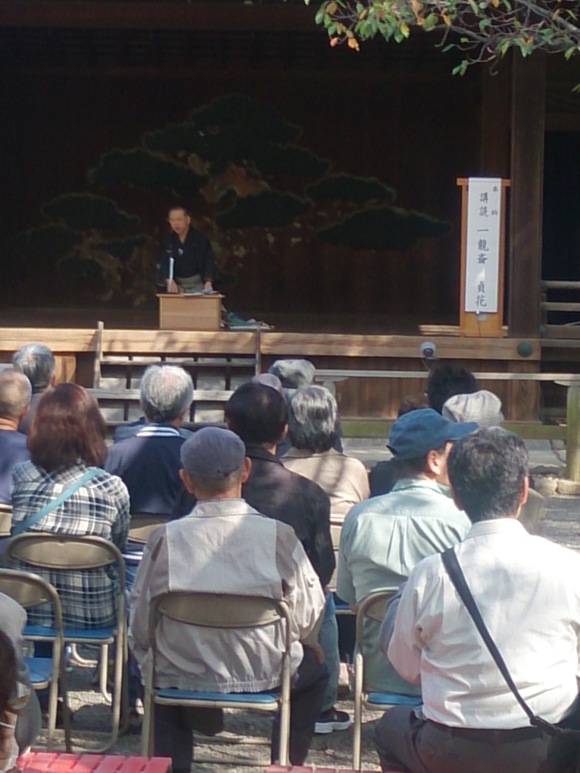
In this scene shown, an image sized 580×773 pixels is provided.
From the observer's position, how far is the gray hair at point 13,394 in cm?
355

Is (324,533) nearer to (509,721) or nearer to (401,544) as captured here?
(401,544)

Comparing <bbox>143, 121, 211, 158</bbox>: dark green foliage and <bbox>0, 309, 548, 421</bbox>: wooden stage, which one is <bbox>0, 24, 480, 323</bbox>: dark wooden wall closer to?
<bbox>143, 121, 211, 158</bbox>: dark green foliage

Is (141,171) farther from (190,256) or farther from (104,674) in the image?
(104,674)

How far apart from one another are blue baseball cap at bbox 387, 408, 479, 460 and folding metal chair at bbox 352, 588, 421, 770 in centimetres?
39

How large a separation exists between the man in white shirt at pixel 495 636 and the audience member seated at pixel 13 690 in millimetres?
721

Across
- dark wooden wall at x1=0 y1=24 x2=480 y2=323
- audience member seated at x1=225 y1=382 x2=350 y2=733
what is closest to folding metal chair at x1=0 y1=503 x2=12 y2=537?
audience member seated at x1=225 y1=382 x2=350 y2=733

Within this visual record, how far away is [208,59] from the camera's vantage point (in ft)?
38.4

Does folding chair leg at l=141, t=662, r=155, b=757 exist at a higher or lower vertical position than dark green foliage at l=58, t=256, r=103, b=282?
lower

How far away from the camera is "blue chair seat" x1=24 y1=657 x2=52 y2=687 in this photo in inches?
108

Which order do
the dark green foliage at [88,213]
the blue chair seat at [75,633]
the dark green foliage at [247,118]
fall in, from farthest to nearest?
the dark green foliage at [88,213] → the dark green foliage at [247,118] → the blue chair seat at [75,633]

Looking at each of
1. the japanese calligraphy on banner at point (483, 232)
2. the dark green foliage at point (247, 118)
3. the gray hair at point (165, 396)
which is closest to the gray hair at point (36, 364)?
the gray hair at point (165, 396)

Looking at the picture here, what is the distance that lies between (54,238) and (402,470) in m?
9.93

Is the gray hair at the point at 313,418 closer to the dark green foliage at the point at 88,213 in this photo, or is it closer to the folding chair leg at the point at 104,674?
the folding chair leg at the point at 104,674

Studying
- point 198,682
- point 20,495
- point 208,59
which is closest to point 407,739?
point 198,682
